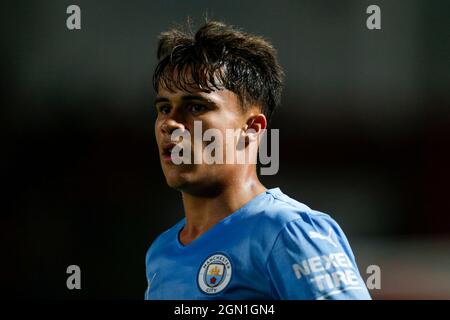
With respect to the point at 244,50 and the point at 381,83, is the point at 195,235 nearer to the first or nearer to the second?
the point at 244,50

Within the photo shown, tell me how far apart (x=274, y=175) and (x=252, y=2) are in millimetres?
1960

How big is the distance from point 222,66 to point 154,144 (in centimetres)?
434

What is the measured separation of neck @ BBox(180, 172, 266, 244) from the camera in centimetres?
275

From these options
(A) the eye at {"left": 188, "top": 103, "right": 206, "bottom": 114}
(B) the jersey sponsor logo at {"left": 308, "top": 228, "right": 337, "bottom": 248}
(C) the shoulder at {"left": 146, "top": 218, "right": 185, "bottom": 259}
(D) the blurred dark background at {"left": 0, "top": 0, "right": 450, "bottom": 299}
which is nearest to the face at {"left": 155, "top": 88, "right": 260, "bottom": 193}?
(A) the eye at {"left": 188, "top": 103, "right": 206, "bottom": 114}

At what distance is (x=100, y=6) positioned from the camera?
735 cm

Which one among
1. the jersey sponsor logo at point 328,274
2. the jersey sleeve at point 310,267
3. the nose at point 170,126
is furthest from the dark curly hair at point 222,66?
the jersey sponsor logo at point 328,274

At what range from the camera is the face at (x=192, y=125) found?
2689 mm

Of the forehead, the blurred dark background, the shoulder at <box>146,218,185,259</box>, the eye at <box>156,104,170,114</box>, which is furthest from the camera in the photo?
the blurred dark background

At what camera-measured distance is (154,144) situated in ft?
23.1

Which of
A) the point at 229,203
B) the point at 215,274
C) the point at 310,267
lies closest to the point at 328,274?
the point at 310,267

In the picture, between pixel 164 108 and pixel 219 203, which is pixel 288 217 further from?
pixel 164 108

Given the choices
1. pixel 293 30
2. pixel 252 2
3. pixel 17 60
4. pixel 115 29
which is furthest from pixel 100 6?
pixel 293 30

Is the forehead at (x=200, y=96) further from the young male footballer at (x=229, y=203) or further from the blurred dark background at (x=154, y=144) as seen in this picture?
the blurred dark background at (x=154, y=144)

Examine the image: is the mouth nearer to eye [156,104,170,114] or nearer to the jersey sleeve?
eye [156,104,170,114]
